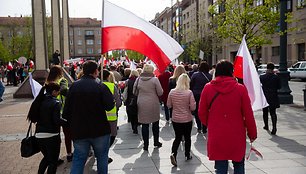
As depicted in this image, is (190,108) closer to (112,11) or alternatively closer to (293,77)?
(112,11)

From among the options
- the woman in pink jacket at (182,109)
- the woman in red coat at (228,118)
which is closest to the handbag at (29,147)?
the woman in pink jacket at (182,109)

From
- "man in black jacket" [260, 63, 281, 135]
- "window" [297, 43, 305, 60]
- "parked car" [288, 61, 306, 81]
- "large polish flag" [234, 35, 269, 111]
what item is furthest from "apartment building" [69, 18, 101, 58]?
"large polish flag" [234, 35, 269, 111]

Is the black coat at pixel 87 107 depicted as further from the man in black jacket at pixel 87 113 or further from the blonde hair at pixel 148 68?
the blonde hair at pixel 148 68

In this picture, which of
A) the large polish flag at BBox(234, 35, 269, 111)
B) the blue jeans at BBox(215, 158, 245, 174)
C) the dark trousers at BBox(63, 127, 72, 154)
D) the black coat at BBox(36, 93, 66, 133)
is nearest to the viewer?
the blue jeans at BBox(215, 158, 245, 174)

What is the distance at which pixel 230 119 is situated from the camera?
4.06 meters

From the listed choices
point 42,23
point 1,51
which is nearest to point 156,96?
point 42,23

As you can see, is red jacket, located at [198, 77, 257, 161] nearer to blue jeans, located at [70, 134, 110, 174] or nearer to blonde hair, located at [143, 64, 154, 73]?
blue jeans, located at [70, 134, 110, 174]

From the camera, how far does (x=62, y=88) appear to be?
606 cm

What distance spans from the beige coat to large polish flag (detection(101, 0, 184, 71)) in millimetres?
1183

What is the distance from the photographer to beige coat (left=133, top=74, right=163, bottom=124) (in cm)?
702

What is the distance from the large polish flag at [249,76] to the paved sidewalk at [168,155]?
1102 mm

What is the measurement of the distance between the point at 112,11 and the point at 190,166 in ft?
9.45

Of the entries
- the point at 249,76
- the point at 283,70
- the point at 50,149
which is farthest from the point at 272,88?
the point at 283,70

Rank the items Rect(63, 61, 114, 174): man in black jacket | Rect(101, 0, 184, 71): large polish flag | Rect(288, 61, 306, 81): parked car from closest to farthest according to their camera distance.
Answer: Rect(63, 61, 114, 174): man in black jacket → Rect(101, 0, 184, 71): large polish flag → Rect(288, 61, 306, 81): parked car
